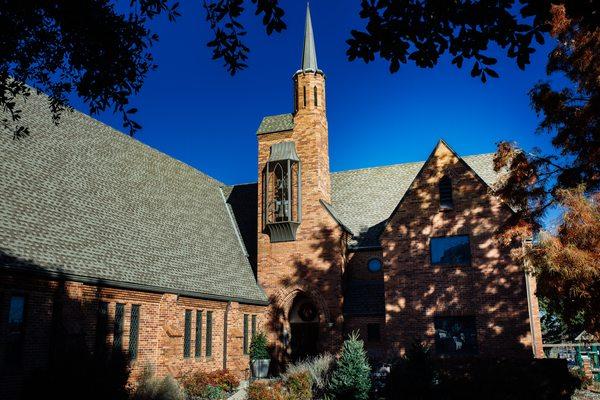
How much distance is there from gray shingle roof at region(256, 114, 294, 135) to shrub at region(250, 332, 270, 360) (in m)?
10.4

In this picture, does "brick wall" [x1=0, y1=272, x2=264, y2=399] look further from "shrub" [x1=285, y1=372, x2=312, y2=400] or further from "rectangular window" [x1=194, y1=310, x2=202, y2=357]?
"shrub" [x1=285, y1=372, x2=312, y2=400]

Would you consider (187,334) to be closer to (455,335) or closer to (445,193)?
(455,335)

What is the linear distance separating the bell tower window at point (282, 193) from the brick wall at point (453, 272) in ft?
15.9

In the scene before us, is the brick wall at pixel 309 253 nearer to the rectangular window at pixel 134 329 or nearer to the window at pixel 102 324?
the rectangular window at pixel 134 329

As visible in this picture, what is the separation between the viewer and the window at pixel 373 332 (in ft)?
76.9

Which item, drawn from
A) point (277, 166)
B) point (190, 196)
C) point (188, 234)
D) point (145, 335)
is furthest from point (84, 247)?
point (277, 166)

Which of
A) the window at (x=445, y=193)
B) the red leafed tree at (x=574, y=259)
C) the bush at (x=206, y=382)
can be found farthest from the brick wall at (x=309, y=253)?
the red leafed tree at (x=574, y=259)

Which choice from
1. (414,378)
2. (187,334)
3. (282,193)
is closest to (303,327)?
(282,193)

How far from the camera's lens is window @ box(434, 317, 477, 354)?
2111 centimetres

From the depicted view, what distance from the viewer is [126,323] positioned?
1750cm

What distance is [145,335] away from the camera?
1817 centimetres

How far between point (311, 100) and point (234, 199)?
7.36 m

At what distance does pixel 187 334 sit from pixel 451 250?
37.0 feet

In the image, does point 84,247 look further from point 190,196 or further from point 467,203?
point 467,203
